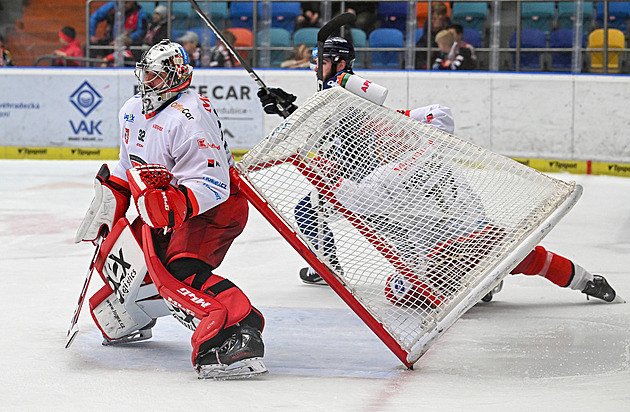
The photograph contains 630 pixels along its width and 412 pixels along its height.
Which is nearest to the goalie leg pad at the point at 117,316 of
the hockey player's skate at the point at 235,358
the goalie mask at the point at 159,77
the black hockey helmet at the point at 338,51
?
the hockey player's skate at the point at 235,358

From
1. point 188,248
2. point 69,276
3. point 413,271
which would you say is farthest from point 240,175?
point 69,276

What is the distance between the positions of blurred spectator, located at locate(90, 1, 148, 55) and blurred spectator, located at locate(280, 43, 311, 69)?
1.56m

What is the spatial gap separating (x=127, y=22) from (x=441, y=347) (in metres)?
7.29

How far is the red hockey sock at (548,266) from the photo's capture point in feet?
12.1

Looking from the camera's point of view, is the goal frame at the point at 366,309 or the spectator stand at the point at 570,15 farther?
the spectator stand at the point at 570,15

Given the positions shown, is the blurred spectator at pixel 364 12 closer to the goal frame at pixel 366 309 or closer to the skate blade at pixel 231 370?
the goal frame at pixel 366 309

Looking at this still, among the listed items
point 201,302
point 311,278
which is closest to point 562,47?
point 311,278

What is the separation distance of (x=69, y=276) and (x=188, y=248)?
167 cm

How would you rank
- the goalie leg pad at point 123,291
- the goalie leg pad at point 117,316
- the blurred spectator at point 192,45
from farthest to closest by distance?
1. the blurred spectator at point 192,45
2. the goalie leg pad at point 117,316
3. the goalie leg pad at point 123,291

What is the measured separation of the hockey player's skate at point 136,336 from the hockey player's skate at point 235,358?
1.63 ft

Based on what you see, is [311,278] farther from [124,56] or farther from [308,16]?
[124,56]

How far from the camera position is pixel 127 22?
9.56 m

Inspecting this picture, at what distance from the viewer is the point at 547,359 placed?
297cm

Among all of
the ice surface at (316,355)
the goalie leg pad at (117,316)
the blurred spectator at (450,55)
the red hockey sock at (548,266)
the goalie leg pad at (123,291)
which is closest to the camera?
the ice surface at (316,355)
